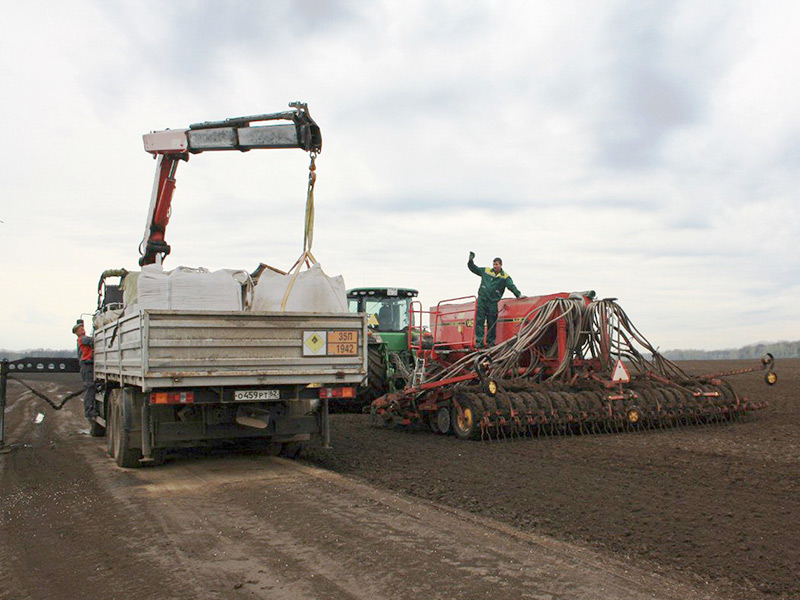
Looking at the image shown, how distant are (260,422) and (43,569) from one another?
3589 mm

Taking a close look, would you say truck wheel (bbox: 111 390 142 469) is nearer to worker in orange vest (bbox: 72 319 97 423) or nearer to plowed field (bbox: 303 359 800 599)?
plowed field (bbox: 303 359 800 599)

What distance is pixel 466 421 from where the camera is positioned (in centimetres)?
1088

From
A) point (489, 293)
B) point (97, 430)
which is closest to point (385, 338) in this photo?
point (489, 293)

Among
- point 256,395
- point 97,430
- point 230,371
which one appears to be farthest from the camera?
point 97,430

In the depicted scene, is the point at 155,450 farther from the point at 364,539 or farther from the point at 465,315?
the point at 465,315

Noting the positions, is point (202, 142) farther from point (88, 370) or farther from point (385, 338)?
point (385, 338)

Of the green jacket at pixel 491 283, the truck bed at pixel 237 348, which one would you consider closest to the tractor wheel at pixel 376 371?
the green jacket at pixel 491 283

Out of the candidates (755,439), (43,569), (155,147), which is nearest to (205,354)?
(43,569)

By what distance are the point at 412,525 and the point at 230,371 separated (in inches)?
114

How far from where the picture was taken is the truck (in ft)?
24.5

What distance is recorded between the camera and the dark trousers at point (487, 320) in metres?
12.8

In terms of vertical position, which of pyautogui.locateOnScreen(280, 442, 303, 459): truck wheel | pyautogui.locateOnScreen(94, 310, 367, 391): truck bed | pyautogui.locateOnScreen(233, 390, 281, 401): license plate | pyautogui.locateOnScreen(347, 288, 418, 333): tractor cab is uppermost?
pyautogui.locateOnScreen(347, 288, 418, 333): tractor cab

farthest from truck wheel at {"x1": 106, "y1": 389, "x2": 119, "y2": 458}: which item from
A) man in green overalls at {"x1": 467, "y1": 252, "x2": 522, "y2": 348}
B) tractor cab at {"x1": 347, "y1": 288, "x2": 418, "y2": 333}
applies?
tractor cab at {"x1": 347, "y1": 288, "x2": 418, "y2": 333}

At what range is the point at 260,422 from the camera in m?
8.29
